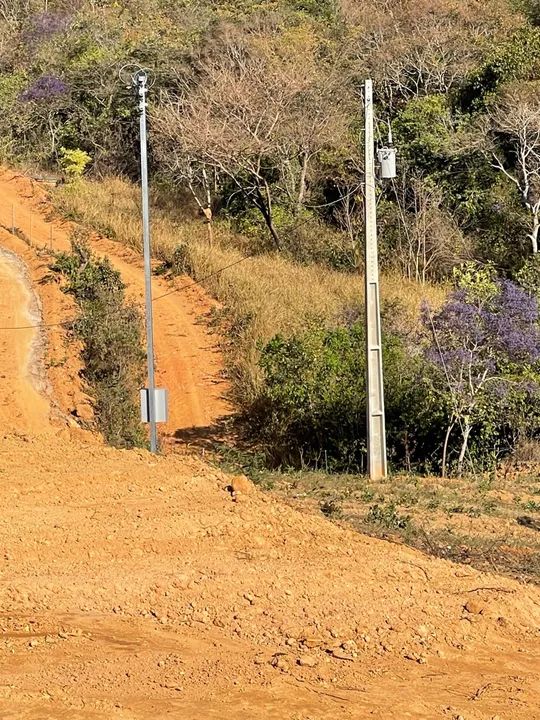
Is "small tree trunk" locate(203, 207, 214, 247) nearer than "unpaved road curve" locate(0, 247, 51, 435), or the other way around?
"unpaved road curve" locate(0, 247, 51, 435)

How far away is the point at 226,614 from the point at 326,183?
2290cm

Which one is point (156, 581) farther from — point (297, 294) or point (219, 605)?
point (297, 294)

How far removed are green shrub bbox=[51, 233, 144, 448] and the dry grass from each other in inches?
87.5

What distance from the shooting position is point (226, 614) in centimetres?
561

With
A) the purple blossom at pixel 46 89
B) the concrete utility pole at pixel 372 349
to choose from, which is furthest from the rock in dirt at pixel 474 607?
the purple blossom at pixel 46 89

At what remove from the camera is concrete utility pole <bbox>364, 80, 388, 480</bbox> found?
1119cm

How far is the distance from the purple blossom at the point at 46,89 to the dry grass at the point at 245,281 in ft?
18.4

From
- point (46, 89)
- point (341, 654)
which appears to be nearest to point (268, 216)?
point (46, 89)

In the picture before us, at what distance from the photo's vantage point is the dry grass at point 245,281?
18.0 metres

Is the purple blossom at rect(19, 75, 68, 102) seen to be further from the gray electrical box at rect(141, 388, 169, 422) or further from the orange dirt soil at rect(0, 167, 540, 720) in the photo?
the orange dirt soil at rect(0, 167, 540, 720)

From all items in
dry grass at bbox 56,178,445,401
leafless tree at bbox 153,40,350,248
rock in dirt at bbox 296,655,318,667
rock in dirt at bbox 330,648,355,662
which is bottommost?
rock in dirt at bbox 330,648,355,662

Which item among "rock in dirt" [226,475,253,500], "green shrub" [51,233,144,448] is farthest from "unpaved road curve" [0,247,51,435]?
"rock in dirt" [226,475,253,500]

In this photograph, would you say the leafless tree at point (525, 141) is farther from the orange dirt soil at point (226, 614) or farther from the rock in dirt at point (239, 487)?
the orange dirt soil at point (226, 614)

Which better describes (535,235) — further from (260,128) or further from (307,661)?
(307,661)
